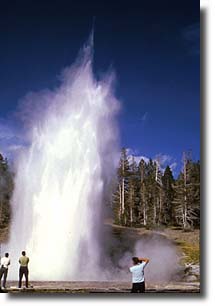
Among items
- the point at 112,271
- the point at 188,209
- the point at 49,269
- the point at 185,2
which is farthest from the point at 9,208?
the point at 185,2

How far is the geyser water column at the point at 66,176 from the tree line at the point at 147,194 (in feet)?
0.48

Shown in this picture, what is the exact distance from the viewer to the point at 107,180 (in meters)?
5.63

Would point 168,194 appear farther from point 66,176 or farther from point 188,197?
point 66,176

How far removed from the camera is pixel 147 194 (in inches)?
221

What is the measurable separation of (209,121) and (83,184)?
121 centimetres

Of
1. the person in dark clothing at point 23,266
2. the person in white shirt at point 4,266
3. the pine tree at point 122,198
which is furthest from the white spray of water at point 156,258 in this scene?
the person in white shirt at point 4,266

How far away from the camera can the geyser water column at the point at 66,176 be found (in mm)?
5488

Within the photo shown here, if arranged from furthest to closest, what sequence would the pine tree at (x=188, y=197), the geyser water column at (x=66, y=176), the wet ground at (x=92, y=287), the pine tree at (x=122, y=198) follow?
the pine tree at (x=122, y=198) → the geyser water column at (x=66, y=176) → the pine tree at (x=188, y=197) → the wet ground at (x=92, y=287)

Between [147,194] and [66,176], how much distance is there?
718mm

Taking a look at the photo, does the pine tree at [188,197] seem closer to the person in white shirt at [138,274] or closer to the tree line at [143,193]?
the tree line at [143,193]

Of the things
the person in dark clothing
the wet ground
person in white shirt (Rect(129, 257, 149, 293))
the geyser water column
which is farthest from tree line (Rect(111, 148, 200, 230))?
the person in dark clothing

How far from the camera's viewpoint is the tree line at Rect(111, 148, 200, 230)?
18.1 ft

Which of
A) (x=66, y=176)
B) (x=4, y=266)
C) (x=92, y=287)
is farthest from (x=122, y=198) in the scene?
(x=4, y=266)
